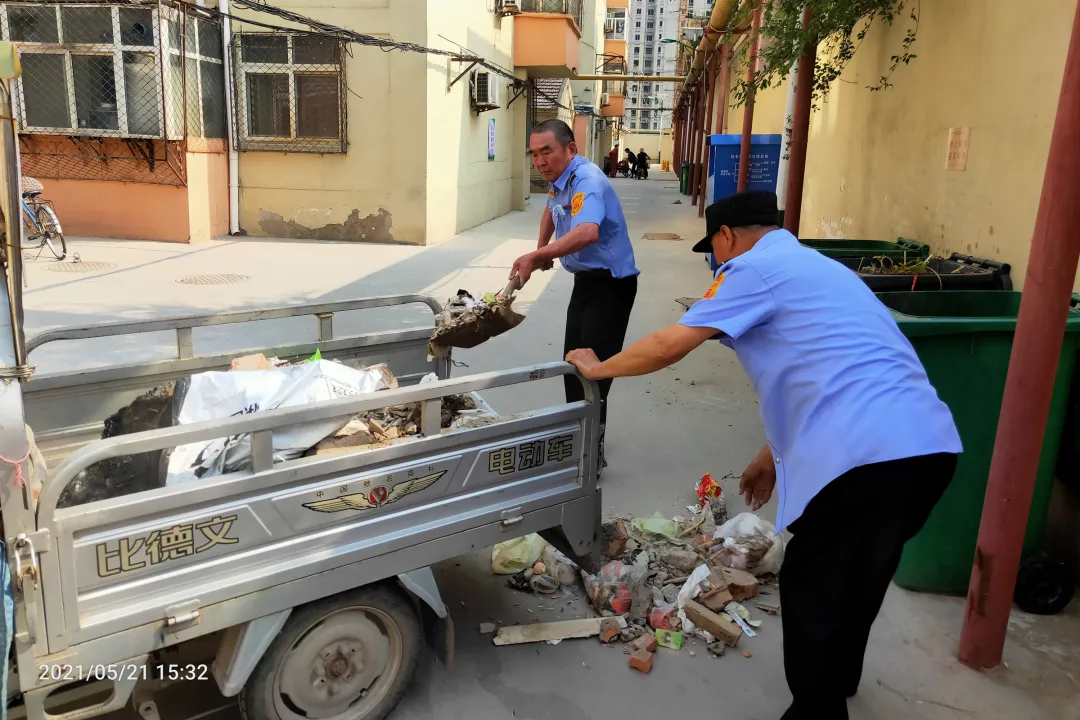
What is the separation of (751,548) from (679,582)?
35 centimetres

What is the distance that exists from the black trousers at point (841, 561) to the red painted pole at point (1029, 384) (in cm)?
66

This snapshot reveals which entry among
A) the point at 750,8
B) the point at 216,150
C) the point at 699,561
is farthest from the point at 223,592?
the point at 216,150

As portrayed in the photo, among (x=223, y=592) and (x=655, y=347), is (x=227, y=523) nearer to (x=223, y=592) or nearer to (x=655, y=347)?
(x=223, y=592)

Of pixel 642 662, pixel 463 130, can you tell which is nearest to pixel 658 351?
pixel 642 662

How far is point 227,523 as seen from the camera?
6.82 feet

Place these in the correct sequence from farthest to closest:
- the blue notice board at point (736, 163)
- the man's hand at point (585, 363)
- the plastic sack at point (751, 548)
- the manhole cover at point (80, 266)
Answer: the blue notice board at point (736, 163) → the manhole cover at point (80, 266) → the plastic sack at point (751, 548) → the man's hand at point (585, 363)

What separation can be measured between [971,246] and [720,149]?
22.0 feet

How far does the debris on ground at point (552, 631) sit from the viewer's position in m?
2.97

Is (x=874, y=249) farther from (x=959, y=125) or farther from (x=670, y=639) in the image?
(x=670, y=639)

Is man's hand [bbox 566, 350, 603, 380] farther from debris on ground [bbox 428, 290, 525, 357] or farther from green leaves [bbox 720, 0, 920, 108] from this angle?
green leaves [bbox 720, 0, 920, 108]

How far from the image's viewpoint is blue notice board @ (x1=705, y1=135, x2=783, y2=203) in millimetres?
10539

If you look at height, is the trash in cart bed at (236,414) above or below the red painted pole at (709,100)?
below

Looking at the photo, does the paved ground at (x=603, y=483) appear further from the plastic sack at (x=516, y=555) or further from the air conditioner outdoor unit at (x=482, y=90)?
the air conditioner outdoor unit at (x=482, y=90)
